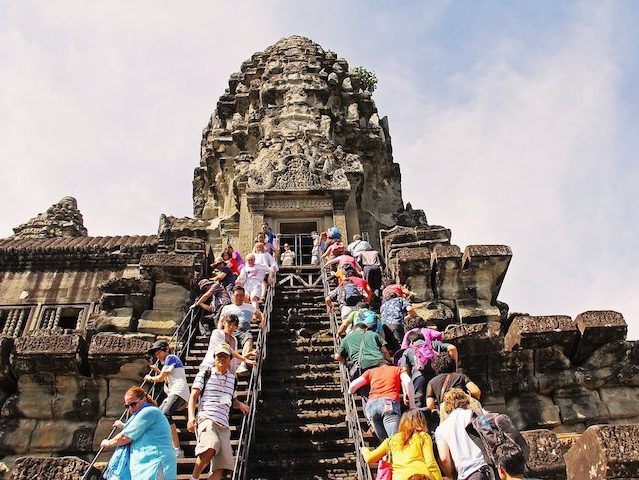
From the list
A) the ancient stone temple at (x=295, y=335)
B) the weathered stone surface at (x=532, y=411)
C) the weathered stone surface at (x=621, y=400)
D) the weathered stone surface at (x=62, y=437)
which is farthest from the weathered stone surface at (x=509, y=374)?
the weathered stone surface at (x=62, y=437)

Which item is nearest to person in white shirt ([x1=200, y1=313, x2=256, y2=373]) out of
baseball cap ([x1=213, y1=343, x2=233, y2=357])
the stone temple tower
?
baseball cap ([x1=213, y1=343, x2=233, y2=357])

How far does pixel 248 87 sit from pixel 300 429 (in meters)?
16.3

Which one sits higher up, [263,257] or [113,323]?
[263,257]

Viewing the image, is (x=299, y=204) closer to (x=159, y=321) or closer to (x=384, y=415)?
(x=159, y=321)

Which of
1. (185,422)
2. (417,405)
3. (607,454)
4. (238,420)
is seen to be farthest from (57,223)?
(607,454)

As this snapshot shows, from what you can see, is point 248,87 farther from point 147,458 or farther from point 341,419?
point 147,458

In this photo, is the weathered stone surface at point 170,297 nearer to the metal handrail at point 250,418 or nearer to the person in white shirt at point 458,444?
the metal handrail at point 250,418

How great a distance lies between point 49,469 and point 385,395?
3.07 m

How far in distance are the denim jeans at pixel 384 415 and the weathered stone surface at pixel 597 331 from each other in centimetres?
392

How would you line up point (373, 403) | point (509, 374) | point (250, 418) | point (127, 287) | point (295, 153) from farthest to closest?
point (295, 153) < point (127, 287) < point (509, 374) < point (250, 418) < point (373, 403)

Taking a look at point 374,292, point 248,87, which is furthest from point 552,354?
point 248,87

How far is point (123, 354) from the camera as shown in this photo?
7.47 m

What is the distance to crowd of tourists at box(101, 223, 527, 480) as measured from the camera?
173 inches

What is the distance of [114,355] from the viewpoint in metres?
7.49
